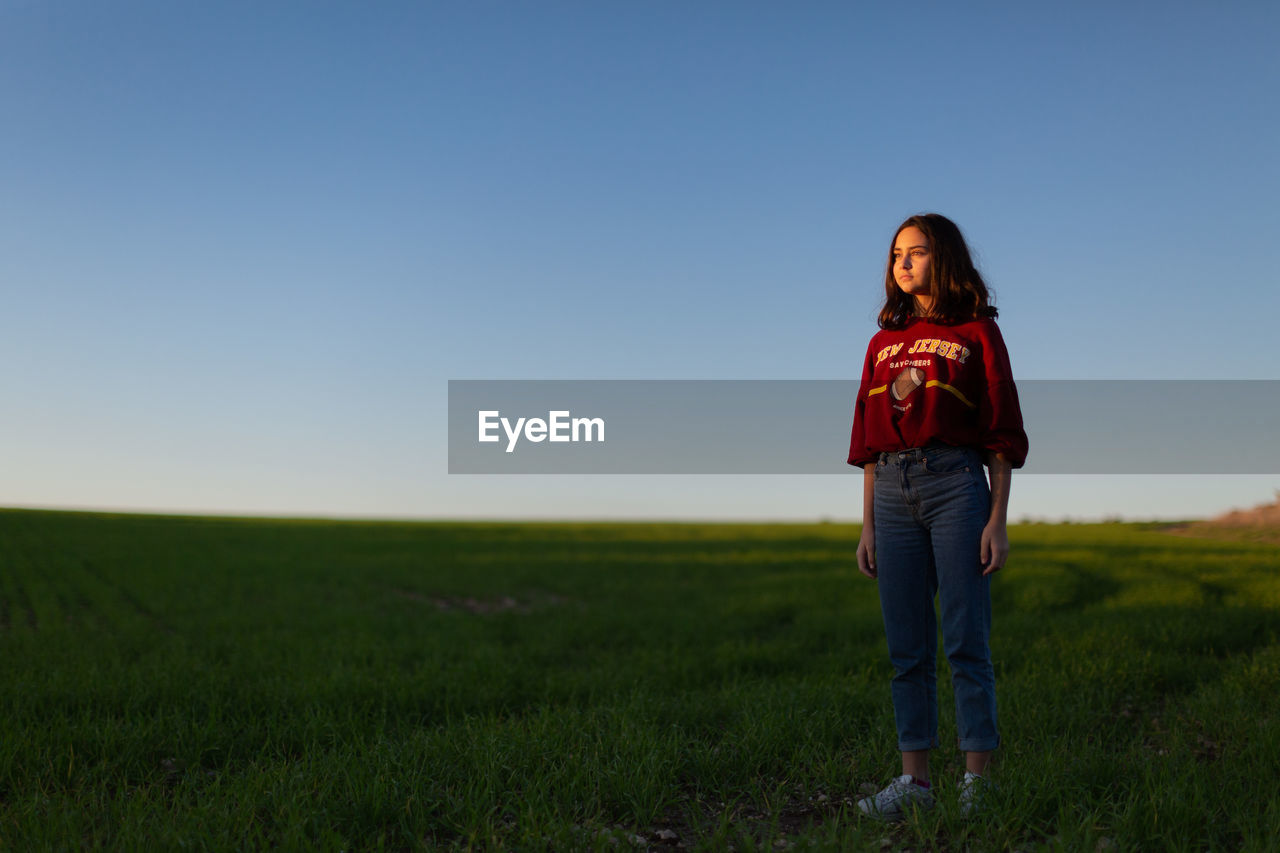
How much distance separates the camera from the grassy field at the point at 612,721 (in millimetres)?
4199

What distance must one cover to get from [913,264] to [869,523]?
1.43m

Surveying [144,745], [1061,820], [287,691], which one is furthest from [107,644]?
[1061,820]

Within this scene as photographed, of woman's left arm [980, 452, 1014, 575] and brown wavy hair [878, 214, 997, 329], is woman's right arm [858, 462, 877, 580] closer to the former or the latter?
woman's left arm [980, 452, 1014, 575]

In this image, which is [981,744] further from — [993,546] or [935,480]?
[935,480]

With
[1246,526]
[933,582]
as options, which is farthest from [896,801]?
[1246,526]

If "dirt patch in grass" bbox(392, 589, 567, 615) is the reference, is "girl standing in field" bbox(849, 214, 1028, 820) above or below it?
above

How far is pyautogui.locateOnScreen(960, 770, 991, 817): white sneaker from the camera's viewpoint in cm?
410

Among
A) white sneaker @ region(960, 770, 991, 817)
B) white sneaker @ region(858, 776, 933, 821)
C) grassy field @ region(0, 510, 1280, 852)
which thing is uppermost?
white sneaker @ region(960, 770, 991, 817)

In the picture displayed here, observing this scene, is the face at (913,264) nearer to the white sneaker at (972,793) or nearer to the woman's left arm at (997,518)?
the woman's left arm at (997,518)

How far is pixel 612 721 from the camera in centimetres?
595

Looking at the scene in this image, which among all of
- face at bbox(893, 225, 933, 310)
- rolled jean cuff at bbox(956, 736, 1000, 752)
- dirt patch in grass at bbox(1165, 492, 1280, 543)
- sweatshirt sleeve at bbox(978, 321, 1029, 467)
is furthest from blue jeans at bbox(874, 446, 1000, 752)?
dirt patch in grass at bbox(1165, 492, 1280, 543)

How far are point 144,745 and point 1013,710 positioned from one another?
255 inches

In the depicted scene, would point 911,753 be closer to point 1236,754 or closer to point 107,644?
point 1236,754

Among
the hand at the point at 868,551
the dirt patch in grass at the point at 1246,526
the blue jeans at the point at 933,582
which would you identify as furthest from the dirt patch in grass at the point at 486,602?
the dirt patch in grass at the point at 1246,526
